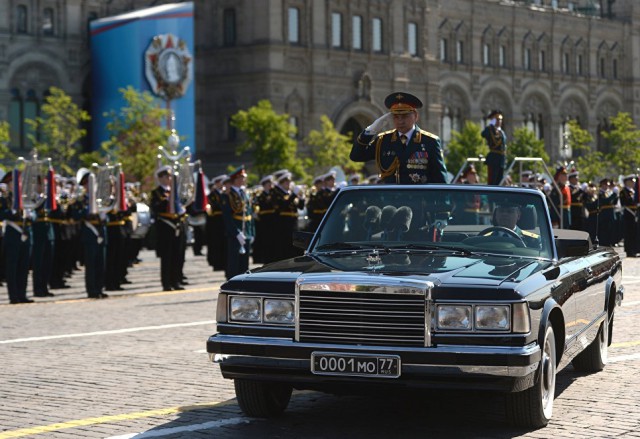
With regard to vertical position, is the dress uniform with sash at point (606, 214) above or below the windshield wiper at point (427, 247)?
below

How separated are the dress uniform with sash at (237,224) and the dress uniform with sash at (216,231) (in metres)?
5.33

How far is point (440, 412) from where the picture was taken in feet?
31.4

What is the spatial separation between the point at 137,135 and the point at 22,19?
407 inches

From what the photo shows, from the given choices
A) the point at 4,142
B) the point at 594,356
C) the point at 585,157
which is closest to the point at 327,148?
the point at 4,142

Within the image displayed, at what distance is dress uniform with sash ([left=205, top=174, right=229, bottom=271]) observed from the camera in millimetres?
29047

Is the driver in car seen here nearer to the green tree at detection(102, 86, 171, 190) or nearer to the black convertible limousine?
the black convertible limousine

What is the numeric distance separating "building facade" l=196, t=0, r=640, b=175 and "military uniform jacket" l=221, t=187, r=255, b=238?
4436 cm

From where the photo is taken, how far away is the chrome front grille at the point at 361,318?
832 cm

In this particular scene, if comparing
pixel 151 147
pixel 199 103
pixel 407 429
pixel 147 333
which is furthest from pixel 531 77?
pixel 407 429

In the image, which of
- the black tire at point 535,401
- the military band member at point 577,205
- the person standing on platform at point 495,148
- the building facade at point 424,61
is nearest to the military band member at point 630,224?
the military band member at point 577,205

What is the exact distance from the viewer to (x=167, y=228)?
23.9m

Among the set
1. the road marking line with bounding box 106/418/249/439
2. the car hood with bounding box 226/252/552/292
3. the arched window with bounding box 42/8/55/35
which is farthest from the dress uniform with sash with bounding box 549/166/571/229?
the arched window with bounding box 42/8/55/35

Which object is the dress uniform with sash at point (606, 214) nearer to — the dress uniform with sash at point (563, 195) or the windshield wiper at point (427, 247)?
the dress uniform with sash at point (563, 195)

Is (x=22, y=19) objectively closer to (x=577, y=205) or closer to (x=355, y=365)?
(x=577, y=205)
